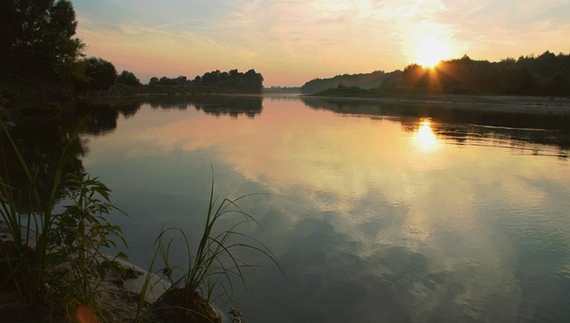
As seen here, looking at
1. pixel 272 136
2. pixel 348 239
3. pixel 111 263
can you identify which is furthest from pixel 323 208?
pixel 272 136

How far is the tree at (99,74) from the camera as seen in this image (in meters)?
58.7

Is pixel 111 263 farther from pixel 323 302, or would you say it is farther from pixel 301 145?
pixel 301 145

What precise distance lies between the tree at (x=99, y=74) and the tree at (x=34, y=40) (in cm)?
682

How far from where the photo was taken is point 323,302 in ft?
14.4

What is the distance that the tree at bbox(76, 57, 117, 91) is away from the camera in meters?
58.7

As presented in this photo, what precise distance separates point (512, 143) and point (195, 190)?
1592 centimetres

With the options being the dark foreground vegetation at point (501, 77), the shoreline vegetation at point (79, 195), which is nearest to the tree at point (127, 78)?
the shoreline vegetation at point (79, 195)

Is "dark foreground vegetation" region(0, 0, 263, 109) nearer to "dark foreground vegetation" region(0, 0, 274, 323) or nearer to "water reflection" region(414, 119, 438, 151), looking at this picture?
"dark foreground vegetation" region(0, 0, 274, 323)

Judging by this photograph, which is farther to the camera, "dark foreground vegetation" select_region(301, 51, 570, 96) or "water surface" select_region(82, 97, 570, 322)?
"dark foreground vegetation" select_region(301, 51, 570, 96)

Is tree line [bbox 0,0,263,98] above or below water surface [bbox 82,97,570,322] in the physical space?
above

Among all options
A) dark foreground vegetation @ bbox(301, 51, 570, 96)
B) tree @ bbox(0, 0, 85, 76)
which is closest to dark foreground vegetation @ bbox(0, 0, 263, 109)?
tree @ bbox(0, 0, 85, 76)

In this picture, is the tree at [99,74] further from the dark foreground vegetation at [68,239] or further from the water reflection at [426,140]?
the water reflection at [426,140]

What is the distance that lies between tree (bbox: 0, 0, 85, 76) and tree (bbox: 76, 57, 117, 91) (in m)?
6.82

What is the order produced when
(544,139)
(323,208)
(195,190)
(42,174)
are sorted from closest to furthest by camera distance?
(323,208) < (195,190) < (42,174) < (544,139)
